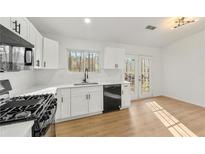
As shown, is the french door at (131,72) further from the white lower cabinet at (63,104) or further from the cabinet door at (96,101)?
the white lower cabinet at (63,104)

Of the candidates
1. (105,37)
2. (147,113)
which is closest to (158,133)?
(147,113)

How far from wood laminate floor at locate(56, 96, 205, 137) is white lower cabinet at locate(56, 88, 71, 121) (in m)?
0.20

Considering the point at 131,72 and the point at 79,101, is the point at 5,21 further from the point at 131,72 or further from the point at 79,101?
the point at 131,72

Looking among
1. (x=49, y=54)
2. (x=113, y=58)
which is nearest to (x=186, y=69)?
(x=113, y=58)

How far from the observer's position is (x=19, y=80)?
2.51m

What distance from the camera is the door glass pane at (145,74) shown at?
5.60m

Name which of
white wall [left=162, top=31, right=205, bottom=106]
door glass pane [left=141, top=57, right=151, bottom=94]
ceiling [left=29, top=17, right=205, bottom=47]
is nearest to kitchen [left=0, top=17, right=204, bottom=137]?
ceiling [left=29, top=17, right=205, bottom=47]

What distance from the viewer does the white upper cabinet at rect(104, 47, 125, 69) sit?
167 inches

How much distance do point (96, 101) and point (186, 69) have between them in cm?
408

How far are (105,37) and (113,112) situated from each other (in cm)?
263

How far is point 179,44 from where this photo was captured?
510cm

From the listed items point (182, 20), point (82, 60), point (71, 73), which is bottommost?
point (71, 73)

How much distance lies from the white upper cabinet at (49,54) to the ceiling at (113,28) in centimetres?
50

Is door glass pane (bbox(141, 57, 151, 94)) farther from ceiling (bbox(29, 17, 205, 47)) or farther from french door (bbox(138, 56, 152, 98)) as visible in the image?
ceiling (bbox(29, 17, 205, 47))
